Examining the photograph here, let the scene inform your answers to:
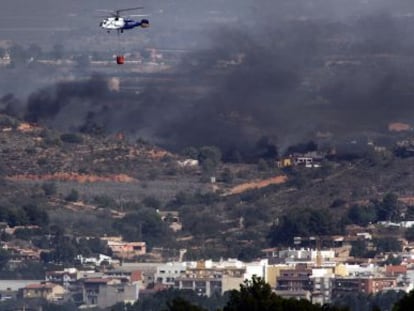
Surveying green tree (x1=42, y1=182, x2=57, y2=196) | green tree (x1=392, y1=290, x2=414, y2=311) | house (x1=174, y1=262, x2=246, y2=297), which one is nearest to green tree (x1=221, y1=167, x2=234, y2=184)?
green tree (x1=42, y1=182, x2=57, y2=196)

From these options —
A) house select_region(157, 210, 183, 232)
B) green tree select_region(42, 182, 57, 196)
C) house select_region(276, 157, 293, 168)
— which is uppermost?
house select_region(276, 157, 293, 168)

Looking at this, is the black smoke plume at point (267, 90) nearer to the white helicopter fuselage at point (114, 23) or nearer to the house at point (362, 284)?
the house at point (362, 284)

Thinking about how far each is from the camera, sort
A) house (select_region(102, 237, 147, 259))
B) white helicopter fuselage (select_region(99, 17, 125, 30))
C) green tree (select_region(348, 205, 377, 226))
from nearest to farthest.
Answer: white helicopter fuselage (select_region(99, 17, 125, 30)), house (select_region(102, 237, 147, 259)), green tree (select_region(348, 205, 377, 226))

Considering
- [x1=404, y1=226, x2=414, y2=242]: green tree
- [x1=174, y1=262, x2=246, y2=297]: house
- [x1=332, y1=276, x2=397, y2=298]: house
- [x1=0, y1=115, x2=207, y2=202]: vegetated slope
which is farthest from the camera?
[x1=0, y1=115, x2=207, y2=202]: vegetated slope

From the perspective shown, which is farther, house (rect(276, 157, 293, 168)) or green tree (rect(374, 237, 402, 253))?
house (rect(276, 157, 293, 168))

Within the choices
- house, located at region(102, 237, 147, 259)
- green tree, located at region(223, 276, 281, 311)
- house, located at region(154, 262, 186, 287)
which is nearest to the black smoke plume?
house, located at region(102, 237, 147, 259)

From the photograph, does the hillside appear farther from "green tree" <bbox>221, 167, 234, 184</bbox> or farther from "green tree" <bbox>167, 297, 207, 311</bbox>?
"green tree" <bbox>167, 297, 207, 311</bbox>

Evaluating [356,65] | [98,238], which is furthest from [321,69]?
[98,238]

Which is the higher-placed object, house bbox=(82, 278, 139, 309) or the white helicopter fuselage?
the white helicopter fuselage

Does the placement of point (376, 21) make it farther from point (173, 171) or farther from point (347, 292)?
point (347, 292)

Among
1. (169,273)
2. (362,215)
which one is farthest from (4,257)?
(362,215)
